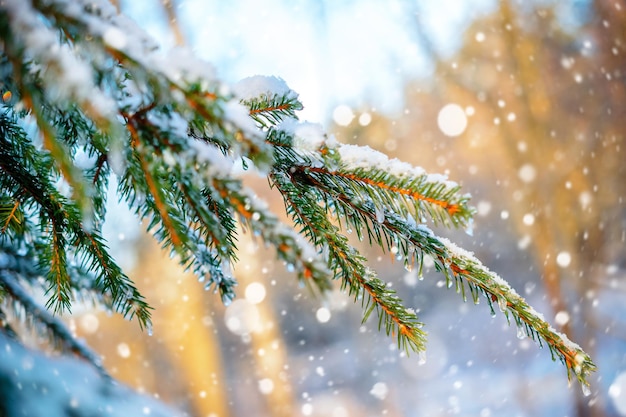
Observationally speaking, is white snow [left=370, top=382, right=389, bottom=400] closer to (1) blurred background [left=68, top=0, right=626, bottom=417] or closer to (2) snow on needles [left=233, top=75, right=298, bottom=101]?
(1) blurred background [left=68, top=0, right=626, bottom=417]

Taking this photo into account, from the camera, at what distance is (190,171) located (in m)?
0.47

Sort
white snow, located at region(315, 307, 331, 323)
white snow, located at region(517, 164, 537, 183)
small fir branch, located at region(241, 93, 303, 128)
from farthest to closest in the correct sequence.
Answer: white snow, located at region(315, 307, 331, 323), white snow, located at region(517, 164, 537, 183), small fir branch, located at region(241, 93, 303, 128)

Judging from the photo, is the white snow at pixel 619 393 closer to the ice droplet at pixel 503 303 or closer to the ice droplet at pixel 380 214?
the ice droplet at pixel 503 303

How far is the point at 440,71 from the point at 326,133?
29.4ft

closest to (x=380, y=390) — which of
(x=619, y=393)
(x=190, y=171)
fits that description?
(x=619, y=393)

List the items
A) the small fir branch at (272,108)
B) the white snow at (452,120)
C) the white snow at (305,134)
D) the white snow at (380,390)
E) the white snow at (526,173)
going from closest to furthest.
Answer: the white snow at (305,134) < the small fir branch at (272,108) < the white snow at (380,390) < the white snow at (526,173) < the white snow at (452,120)

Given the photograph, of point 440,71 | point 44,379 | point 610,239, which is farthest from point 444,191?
point 440,71

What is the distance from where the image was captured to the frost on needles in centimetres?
41

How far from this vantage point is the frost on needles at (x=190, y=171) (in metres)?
0.41

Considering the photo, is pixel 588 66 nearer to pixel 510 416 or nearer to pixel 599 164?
pixel 599 164

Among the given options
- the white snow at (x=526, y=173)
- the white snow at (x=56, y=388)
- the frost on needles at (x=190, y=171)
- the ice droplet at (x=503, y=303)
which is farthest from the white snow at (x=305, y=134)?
the white snow at (x=526, y=173)

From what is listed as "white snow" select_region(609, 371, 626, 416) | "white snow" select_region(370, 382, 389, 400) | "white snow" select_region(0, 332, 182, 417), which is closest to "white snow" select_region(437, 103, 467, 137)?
"white snow" select_region(609, 371, 626, 416)

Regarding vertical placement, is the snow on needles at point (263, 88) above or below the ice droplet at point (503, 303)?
above

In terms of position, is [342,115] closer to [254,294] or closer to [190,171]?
[254,294]
